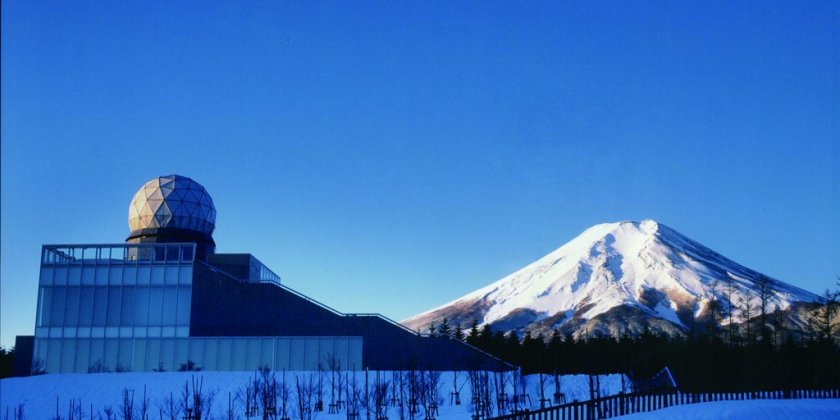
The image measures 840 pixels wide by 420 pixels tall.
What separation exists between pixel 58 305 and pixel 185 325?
8086mm

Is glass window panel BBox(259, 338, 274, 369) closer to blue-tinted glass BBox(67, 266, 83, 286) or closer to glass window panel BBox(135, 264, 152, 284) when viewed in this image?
glass window panel BBox(135, 264, 152, 284)

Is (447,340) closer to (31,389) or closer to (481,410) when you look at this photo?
(481,410)

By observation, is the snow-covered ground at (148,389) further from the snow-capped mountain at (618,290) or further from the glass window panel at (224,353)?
the snow-capped mountain at (618,290)

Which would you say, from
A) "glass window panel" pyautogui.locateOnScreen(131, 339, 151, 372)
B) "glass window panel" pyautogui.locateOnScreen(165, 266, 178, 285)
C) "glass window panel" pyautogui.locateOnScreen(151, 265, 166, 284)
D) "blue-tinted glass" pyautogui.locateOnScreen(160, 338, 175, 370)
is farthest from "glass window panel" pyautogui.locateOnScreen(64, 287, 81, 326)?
"blue-tinted glass" pyautogui.locateOnScreen(160, 338, 175, 370)

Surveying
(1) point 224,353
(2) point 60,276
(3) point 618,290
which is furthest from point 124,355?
(3) point 618,290

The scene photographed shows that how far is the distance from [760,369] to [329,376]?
23254mm

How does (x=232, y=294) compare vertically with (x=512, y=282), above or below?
below

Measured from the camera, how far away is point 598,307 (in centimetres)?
15600

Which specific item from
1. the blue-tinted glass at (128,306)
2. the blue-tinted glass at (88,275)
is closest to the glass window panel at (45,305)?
the blue-tinted glass at (88,275)

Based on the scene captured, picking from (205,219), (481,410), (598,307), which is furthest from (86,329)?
(598,307)

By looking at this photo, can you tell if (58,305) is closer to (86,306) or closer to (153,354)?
(86,306)

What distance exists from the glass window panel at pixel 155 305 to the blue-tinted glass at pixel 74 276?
Result: 4455 millimetres

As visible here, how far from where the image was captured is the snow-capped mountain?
150 meters

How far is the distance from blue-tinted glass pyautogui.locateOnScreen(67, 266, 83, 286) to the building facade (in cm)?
6
